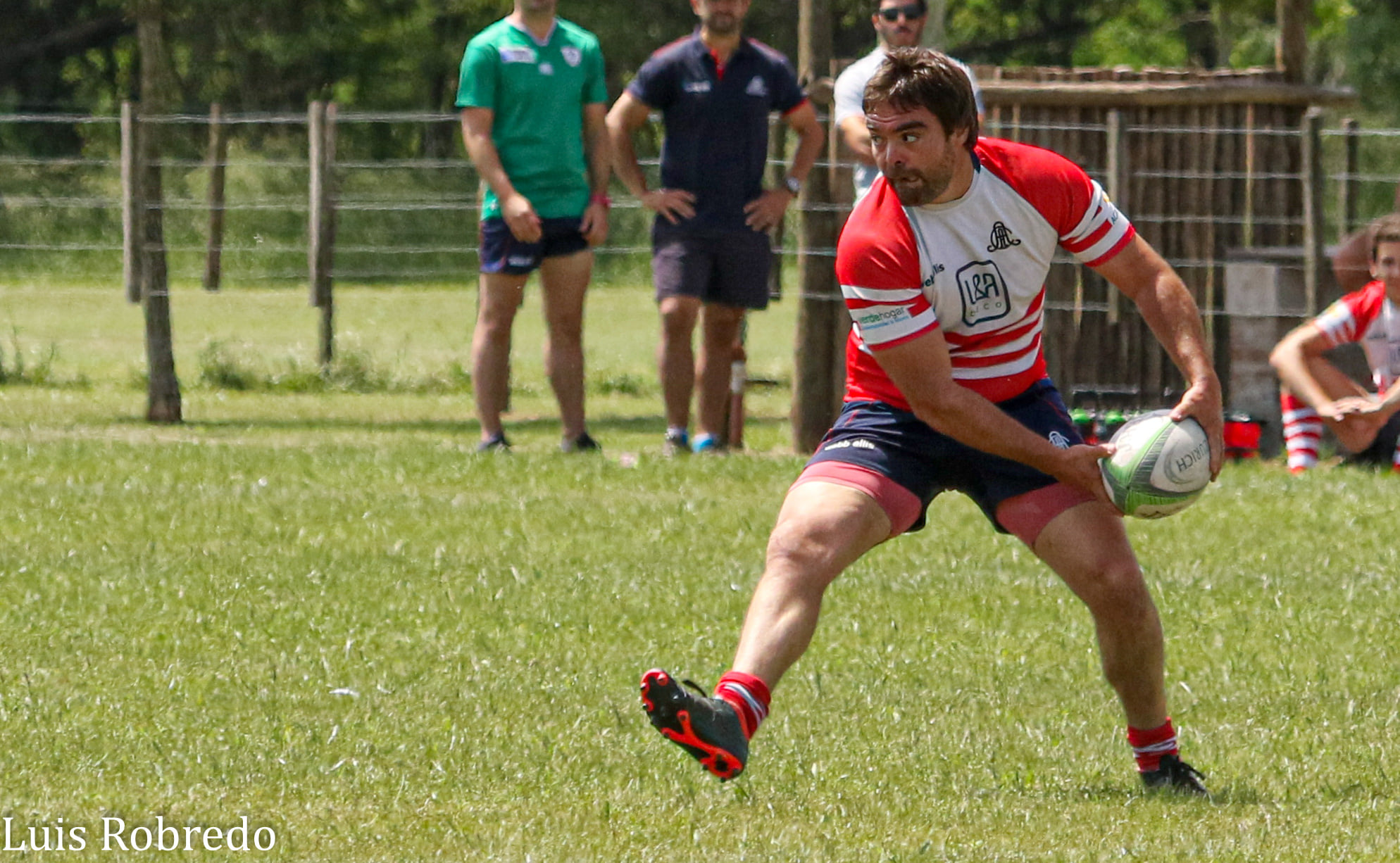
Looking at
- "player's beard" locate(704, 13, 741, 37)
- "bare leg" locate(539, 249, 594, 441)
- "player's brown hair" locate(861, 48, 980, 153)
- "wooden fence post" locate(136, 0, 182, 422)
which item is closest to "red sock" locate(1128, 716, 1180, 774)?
"player's brown hair" locate(861, 48, 980, 153)

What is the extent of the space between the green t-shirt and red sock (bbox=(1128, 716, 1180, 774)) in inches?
246

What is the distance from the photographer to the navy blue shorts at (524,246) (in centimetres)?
1109

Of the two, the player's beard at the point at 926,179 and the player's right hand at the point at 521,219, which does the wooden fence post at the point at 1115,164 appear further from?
the player's beard at the point at 926,179

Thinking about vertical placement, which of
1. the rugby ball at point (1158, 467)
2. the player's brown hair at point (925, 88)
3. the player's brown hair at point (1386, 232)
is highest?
the player's brown hair at point (925, 88)

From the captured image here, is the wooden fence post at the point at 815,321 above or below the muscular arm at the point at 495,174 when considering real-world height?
below

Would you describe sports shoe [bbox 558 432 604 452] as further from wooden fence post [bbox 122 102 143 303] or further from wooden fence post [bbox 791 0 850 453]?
wooden fence post [bbox 122 102 143 303]

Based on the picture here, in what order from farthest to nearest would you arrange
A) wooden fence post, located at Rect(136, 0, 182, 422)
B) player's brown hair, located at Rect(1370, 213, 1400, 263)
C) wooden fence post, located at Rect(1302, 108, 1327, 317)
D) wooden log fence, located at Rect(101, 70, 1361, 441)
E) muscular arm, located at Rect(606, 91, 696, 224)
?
wooden fence post, located at Rect(136, 0, 182, 422) → wooden log fence, located at Rect(101, 70, 1361, 441) → wooden fence post, located at Rect(1302, 108, 1327, 317) → muscular arm, located at Rect(606, 91, 696, 224) → player's brown hair, located at Rect(1370, 213, 1400, 263)

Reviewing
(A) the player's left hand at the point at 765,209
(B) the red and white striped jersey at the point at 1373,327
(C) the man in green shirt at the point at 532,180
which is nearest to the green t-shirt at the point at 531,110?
(C) the man in green shirt at the point at 532,180

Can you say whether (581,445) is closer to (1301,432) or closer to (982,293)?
(1301,432)

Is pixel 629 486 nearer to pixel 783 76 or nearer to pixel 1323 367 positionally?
pixel 783 76

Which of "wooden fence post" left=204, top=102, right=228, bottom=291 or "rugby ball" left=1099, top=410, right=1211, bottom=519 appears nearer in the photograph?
"rugby ball" left=1099, top=410, right=1211, bottom=519

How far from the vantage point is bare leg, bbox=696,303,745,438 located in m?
11.4

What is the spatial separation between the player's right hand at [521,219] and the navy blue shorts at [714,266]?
638mm

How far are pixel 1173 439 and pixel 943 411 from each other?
545 mm
